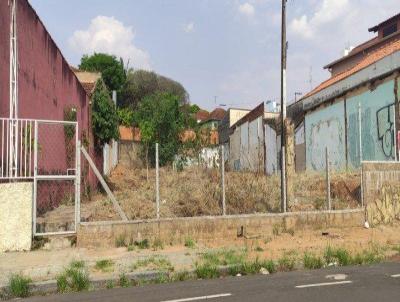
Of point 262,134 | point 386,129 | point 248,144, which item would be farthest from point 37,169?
point 248,144

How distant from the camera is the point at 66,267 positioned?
854 cm

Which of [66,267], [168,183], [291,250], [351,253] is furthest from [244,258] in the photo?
[168,183]

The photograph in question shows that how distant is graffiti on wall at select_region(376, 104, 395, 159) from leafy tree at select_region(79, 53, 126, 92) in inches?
1345

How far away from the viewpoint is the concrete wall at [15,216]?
9992mm

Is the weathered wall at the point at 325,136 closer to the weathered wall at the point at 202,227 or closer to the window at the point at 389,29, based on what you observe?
the weathered wall at the point at 202,227

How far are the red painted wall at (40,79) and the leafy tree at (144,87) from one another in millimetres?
35394

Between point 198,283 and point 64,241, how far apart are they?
12.9ft

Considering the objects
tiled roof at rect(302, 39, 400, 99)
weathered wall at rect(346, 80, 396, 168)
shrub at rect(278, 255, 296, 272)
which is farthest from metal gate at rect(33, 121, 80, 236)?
tiled roof at rect(302, 39, 400, 99)

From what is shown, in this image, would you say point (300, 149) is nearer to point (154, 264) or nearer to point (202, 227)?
point (202, 227)

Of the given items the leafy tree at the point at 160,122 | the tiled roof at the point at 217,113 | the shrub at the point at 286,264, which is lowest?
the shrub at the point at 286,264

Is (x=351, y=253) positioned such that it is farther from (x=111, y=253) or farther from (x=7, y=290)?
(x=7, y=290)

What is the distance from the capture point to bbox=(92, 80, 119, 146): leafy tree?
2212cm

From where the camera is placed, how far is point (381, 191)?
1393 cm

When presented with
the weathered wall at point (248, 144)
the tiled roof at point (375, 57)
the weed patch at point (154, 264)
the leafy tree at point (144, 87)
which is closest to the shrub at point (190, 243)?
the weed patch at point (154, 264)
